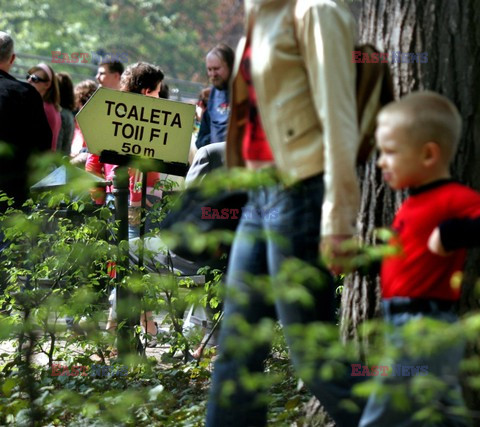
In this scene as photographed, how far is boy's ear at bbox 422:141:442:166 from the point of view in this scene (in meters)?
3.64

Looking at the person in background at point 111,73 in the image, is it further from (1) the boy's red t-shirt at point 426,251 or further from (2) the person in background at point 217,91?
(1) the boy's red t-shirt at point 426,251

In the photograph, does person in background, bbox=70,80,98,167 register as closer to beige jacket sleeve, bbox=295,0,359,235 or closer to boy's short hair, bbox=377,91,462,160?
beige jacket sleeve, bbox=295,0,359,235

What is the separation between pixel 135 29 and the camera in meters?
47.1

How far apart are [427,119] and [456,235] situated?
398 millimetres

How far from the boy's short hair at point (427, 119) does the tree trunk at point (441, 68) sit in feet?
2.62

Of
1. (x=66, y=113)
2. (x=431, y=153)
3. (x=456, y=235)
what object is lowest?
(x=456, y=235)

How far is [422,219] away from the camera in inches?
142

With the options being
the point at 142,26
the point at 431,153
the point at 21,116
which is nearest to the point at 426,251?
the point at 431,153

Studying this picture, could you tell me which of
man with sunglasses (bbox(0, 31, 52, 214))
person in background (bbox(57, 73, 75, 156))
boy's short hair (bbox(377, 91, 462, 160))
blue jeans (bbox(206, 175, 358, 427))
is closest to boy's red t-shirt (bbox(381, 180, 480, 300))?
boy's short hair (bbox(377, 91, 462, 160))

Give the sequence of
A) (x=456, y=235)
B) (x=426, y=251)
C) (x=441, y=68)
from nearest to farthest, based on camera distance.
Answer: (x=456, y=235)
(x=426, y=251)
(x=441, y=68)

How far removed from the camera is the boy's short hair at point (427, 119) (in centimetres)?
362

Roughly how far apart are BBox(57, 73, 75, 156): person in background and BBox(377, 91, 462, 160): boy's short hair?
22.8 feet

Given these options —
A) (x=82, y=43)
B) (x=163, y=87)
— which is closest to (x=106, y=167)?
(x=163, y=87)

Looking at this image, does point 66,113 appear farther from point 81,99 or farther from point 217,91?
point 217,91
